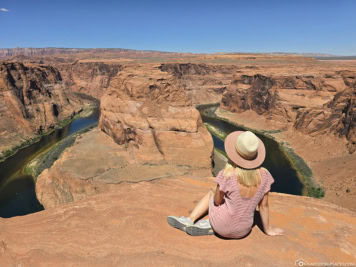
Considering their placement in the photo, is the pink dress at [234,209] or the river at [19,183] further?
the river at [19,183]

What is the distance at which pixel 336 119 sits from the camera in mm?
44938

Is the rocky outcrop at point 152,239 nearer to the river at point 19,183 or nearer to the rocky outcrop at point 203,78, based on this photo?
the river at point 19,183

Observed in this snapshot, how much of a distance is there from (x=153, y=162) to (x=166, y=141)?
3.49m

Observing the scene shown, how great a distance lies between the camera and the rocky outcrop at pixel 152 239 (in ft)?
17.1

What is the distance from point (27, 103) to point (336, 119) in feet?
243

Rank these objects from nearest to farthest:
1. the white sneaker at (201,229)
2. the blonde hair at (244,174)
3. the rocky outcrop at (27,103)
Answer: the blonde hair at (244,174) → the white sneaker at (201,229) → the rocky outcrop at (27,103)

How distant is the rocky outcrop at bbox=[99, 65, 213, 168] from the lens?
105 ft

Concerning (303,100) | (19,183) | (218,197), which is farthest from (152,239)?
(303,100)

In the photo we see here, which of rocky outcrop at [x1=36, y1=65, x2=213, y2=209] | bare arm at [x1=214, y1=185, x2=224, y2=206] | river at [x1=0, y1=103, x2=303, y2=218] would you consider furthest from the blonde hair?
river at [x1=0, y1=103, x2=303, y2=218]

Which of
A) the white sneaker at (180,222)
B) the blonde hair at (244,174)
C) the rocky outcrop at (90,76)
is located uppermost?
the rocky outcrop at (90,76)

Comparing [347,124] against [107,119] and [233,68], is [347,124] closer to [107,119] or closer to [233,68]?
[107,119]

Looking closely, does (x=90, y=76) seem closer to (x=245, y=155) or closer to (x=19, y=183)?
(x=19, y=183)

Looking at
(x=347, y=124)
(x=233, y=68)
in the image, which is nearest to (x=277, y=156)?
(x=347, y=124)

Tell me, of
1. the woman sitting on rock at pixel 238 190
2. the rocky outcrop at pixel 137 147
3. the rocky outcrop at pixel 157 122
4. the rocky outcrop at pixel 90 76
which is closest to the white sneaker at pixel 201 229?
the woman sitting on rock at pixel 238 190
